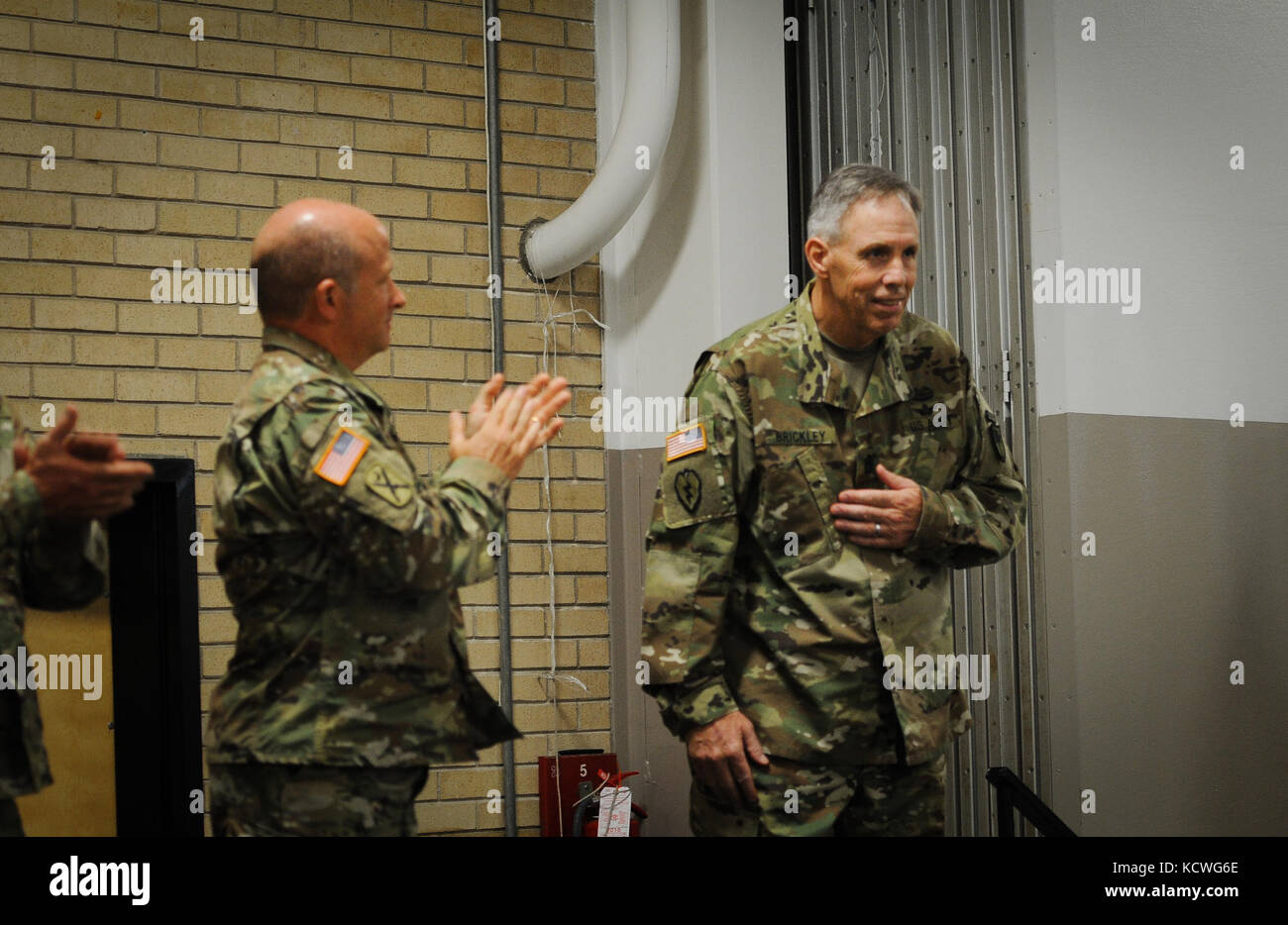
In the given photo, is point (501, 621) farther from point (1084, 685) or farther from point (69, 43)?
point (69, 43)

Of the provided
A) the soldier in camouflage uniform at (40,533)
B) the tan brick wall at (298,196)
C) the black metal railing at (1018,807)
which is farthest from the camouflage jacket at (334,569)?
the tan brick wall at (298,196)

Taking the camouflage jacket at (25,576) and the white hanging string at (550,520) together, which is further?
the white hanging string at (550,520)

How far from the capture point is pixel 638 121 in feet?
11.0

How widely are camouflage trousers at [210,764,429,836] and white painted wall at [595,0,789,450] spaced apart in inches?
69.5

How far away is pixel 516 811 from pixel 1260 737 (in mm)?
1903

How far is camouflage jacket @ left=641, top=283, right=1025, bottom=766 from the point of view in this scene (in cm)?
225

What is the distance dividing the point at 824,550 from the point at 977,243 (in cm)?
119

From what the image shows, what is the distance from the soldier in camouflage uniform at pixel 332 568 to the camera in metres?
1.88

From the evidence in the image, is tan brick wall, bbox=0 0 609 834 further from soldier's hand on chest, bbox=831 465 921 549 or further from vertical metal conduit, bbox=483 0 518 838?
soldier's hand on chest, bbox=831 465 921 549

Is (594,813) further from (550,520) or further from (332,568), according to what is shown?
(332,568)

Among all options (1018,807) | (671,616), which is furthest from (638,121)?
(1018,807)

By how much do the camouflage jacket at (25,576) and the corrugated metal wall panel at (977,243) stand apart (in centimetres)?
199

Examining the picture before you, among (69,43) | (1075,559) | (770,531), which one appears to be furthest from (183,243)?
(1075,559)

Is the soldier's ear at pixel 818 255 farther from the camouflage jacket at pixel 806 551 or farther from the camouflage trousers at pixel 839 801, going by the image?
the camouflage trousers at pixel 839 801
